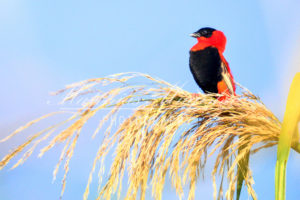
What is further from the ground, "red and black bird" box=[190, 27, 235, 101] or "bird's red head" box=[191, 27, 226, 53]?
"bird's red head" box=[191, 27, 226, 53]

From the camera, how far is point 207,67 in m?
1.68

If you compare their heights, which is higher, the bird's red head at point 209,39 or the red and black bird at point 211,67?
the bird's red head at point 209,39

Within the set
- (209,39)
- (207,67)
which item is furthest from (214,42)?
(207,67)

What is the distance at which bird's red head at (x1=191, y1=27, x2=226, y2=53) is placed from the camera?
1769 mm

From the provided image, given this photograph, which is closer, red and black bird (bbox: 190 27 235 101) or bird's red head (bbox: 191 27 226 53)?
red and black bird (bbox: 190 27 235 101)

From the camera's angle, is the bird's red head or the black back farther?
the bird's red head

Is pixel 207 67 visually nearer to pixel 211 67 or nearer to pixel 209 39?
pixel 211 67

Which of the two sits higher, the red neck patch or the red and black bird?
the red neck patch

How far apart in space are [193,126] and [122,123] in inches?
8.1

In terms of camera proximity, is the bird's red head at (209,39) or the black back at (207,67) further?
the bird's red head at (209,39)

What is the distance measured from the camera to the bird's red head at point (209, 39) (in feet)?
5.81

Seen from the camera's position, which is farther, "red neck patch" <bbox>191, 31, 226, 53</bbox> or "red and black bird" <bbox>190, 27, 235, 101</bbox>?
"red neck patch" <bbox>191, 31, 226, 53</bbox>

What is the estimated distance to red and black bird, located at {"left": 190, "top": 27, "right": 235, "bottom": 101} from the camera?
165 cm

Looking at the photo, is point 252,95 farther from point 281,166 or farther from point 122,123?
point 122,123
